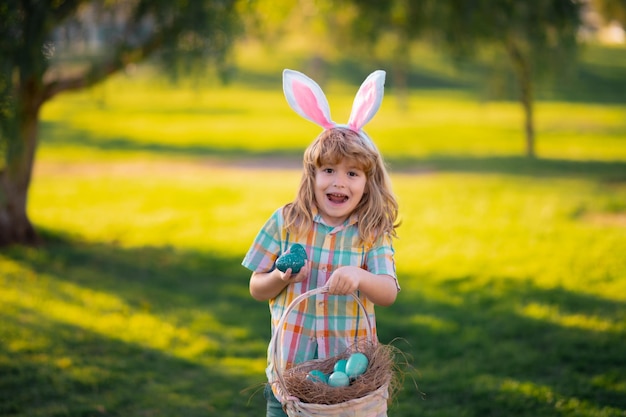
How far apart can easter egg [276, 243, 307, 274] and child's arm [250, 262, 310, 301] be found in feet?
0.06

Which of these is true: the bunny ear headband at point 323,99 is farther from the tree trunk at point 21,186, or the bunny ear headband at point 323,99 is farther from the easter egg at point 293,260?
the tree trunk at point 21,186

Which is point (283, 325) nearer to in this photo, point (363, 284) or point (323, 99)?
point (363, 284)

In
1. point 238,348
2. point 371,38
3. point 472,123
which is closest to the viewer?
point 238,348

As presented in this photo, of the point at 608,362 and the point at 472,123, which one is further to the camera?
the point at 472,123

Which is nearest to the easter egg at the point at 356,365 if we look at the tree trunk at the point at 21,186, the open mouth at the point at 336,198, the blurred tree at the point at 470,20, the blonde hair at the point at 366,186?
the blonde hair at the point at 366,186

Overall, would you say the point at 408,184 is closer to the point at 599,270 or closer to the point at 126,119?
the point at 599,270

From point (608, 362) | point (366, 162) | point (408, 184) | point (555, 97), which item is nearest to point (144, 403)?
point (366, 162)

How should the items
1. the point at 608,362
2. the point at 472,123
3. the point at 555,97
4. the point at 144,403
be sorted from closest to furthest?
the point at 144,403 → the point at 608,362 → the point at 472,123 → the point at 555,97

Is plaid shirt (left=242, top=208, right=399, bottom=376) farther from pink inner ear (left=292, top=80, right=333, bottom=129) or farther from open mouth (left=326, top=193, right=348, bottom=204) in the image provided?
pink inner ear (left=292, top=80, right=333, bottom=129)

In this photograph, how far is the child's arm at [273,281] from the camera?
2642 millimetres

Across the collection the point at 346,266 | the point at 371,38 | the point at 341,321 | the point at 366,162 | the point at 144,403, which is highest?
the point at 371,38

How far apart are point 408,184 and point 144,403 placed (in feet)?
27.4

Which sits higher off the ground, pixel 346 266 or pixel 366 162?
pixel 366 162

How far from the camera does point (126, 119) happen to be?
24547mm
